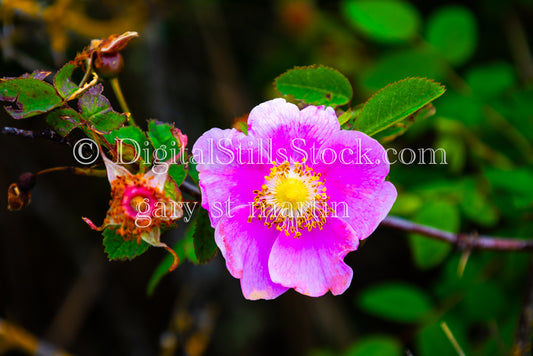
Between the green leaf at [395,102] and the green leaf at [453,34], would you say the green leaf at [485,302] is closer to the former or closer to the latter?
the green leaf at [453,34]

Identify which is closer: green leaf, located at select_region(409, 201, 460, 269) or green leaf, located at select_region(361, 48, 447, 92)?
green leaf, located at select_region(409, 201, 460, 269)

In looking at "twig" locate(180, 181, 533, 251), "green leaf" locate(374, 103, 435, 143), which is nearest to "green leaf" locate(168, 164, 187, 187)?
"green leaf" locate(374, 103, 435, 143)

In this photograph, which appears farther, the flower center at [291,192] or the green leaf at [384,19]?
the green leaf at [384,19]

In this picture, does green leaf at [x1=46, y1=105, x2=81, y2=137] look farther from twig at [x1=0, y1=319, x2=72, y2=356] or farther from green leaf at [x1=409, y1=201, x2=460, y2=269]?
twig at [x1=0, y1=319, x2=72, y2=356]

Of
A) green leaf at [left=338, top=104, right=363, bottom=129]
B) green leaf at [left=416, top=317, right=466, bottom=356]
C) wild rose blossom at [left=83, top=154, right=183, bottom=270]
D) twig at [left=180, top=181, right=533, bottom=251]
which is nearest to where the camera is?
wild rose blossom at [left=83, top=154, right=183, bottom=270]

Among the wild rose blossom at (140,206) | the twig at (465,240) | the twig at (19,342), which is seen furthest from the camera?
the twig at (19,342)

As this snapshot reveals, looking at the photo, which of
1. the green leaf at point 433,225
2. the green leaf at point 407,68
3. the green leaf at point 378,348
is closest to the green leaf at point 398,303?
the green leaf at point 378,348

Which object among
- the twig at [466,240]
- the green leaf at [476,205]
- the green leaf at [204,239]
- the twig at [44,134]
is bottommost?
the green leaf at [476,205]
